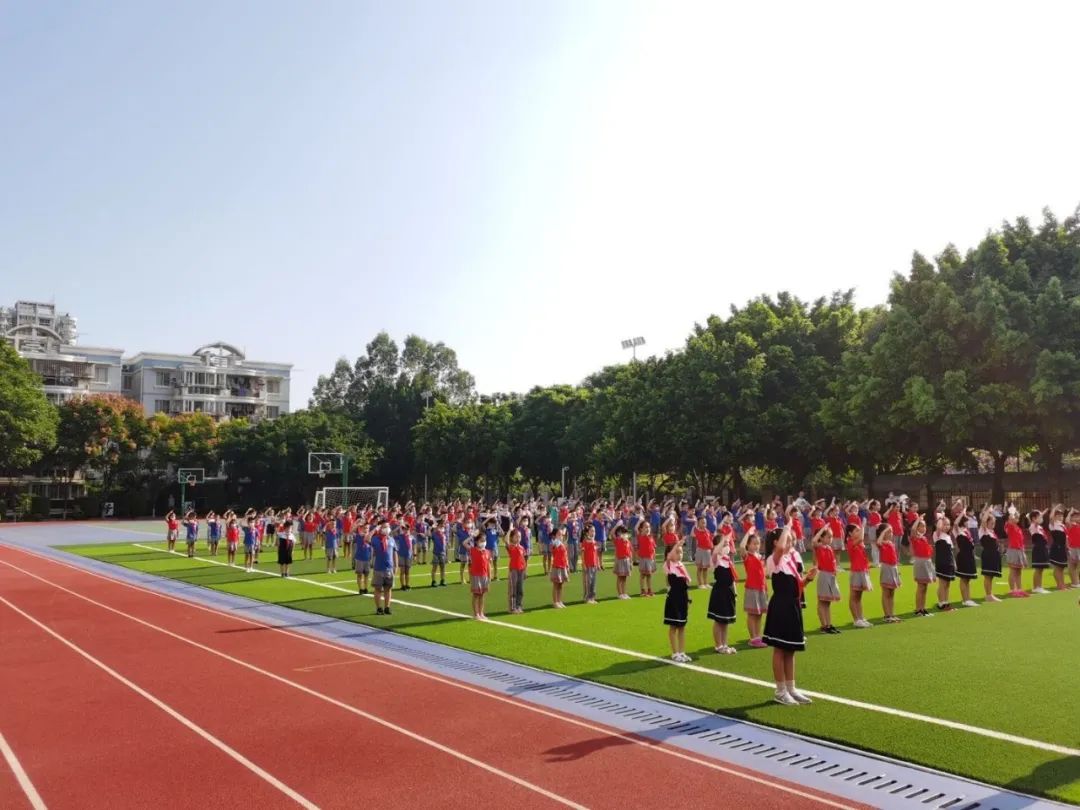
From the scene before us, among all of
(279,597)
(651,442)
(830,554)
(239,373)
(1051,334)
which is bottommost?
(279,597)

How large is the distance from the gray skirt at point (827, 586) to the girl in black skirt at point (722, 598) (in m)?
2.29

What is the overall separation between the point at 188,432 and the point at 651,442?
1828 inches

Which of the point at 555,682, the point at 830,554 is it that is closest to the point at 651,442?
the point at 830,554

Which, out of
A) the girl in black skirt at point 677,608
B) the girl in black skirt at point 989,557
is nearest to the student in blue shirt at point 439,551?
the girl in black skirt at point 677,608

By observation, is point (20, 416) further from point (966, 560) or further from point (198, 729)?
point (966, 560)

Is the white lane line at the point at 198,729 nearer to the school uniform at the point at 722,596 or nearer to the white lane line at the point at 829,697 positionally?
the white lane line at the point at 829,697

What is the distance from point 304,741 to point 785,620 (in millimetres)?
5566

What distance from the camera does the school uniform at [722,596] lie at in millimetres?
12617

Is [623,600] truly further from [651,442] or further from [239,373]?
[239,373]

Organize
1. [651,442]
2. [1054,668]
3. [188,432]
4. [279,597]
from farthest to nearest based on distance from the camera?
[188,432] → [651,442] → [279,597] → [1054,668]

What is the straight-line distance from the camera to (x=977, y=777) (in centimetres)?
760

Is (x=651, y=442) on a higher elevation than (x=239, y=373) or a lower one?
lower

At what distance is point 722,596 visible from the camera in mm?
12695

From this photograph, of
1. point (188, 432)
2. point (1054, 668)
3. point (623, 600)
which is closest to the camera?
point (1054, 668)
